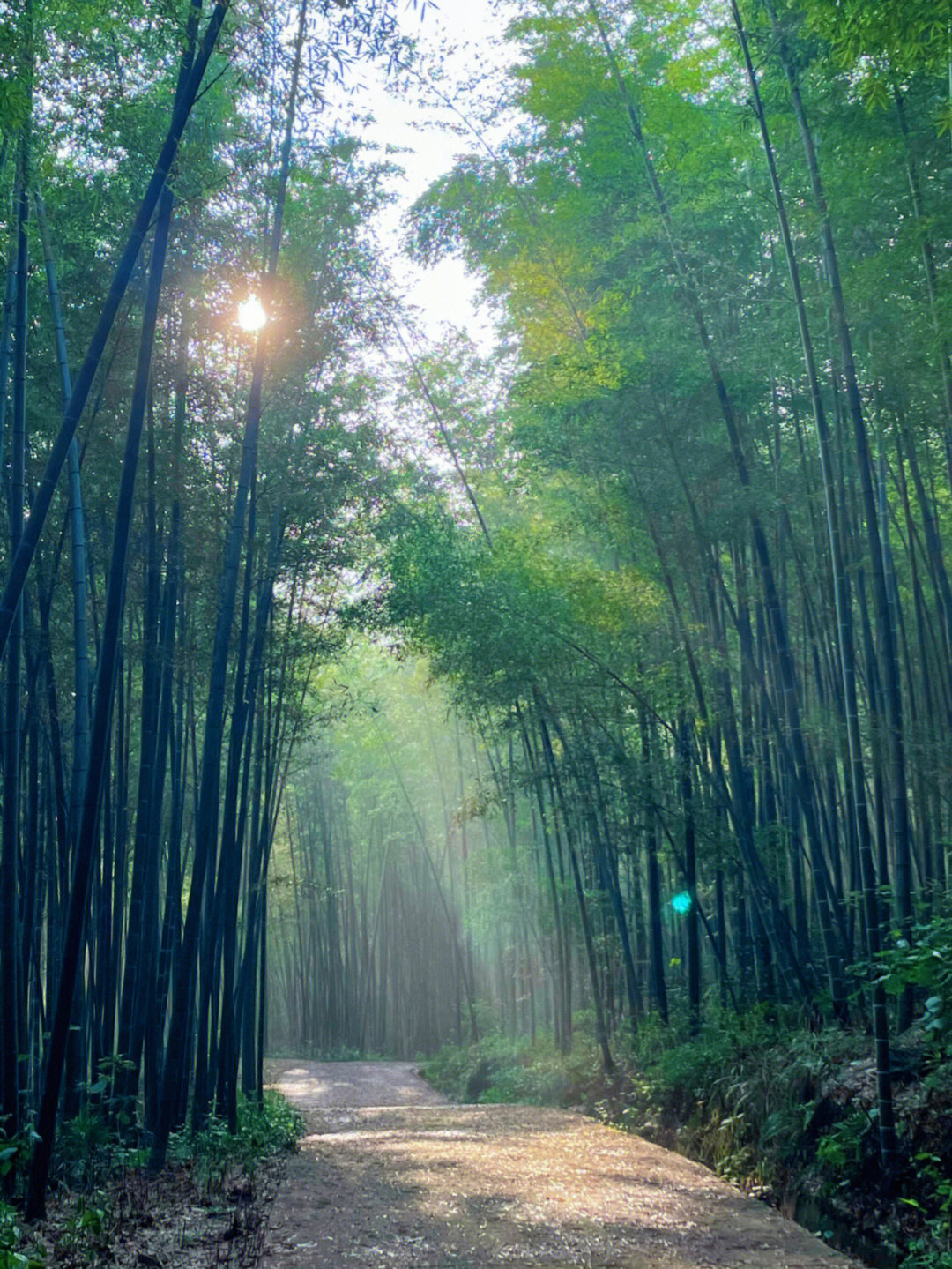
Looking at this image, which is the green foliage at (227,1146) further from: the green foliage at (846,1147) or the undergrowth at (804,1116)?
the green foliage at (846,1147)

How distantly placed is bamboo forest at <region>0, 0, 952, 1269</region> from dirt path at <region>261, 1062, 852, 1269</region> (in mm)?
40

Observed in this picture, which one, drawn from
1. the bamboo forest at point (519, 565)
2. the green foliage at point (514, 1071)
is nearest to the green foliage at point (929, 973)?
the bamboo forest at point (519, 565)

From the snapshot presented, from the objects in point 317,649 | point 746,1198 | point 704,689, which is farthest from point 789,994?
point 317,649

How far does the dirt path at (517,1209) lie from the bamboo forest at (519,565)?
0.04m

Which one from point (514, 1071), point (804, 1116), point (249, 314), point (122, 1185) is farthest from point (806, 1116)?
point (514, 1071)

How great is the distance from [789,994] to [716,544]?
3.22 m

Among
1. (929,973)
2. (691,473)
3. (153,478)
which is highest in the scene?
(691,473)

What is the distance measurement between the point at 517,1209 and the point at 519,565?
14.9 ft

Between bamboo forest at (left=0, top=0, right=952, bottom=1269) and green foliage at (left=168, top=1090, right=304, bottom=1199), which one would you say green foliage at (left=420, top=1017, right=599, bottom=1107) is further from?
green foliage at (left=168, top=1090, right=304, bottom=1199)

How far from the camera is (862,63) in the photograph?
5520 millimetres

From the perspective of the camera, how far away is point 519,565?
793cm

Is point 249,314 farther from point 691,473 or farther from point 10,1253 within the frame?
point 10,1253

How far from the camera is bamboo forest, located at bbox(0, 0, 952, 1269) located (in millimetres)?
4312

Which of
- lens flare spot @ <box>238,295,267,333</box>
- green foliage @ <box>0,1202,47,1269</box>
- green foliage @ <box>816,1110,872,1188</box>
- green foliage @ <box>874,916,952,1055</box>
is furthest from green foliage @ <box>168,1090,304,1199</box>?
lens flare spot @ <box>238,295,267,333</box>
